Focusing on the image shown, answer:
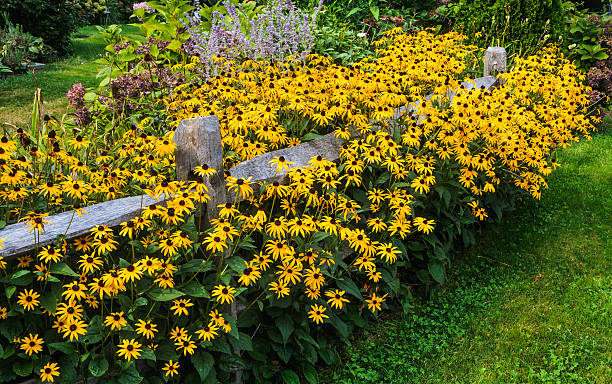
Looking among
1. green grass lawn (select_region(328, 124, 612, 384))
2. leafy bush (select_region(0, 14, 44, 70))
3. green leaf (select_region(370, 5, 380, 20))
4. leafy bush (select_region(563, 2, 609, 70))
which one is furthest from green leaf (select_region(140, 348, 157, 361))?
leafy bush (select_region(0, 14, 44, 70))

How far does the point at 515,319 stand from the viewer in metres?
3.74

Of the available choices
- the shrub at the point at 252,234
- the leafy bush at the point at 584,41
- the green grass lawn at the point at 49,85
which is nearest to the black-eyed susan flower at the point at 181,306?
the shrub at the point at 252,234

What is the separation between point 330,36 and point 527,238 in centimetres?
372

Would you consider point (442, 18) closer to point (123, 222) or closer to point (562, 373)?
point (562, 373)

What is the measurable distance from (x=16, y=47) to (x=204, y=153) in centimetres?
852

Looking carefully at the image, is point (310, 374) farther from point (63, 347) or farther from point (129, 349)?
point (63, 347)

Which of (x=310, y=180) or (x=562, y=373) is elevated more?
(x=310, y=180)

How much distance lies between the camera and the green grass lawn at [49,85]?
274 inches

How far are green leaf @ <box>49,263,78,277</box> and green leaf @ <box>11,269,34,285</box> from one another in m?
0.09

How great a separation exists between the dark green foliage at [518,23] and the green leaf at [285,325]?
5679 millimetres

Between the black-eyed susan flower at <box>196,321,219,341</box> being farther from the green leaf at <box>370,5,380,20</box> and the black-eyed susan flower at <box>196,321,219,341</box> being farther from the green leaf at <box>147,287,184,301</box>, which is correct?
the green leaf at <box>370,5,380,20</box>

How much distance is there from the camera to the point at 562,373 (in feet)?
10.7

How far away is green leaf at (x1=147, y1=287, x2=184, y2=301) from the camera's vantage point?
2354mm

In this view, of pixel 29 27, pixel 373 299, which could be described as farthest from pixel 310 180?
pixel 29 27
